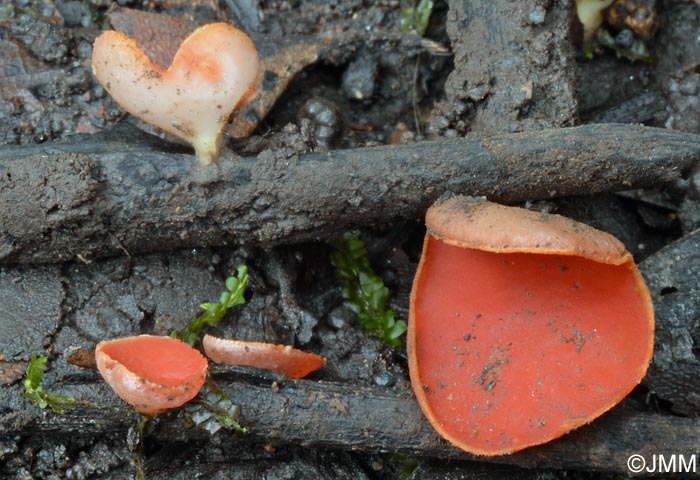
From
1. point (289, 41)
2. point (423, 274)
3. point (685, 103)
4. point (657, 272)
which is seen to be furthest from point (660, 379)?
point (289, 41)

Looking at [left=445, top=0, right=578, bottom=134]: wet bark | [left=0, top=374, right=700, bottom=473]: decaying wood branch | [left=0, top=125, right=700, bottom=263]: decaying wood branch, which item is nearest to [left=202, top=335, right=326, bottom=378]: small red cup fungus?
[left=0, top=374, right=700, bottom=473]: decaying wood branch

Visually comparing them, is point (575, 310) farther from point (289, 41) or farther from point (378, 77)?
point (289, 41)

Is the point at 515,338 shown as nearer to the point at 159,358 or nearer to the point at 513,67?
the point at 513,67

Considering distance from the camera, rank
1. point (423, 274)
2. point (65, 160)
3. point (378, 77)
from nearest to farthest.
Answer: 1. point (65, 160)
2. point (423, 274)
3. point (378, 77)

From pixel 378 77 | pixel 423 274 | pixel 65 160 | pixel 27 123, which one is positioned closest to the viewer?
pixel 65 160

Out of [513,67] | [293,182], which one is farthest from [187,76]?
[513,67]

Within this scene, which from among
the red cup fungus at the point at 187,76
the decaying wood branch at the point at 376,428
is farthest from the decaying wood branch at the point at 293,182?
the decaying wood branch at the point at 376,428

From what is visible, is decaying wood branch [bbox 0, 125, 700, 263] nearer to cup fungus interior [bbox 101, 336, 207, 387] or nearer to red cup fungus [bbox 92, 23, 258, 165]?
red cup fungus [bbox 92, 23, 258, 165]
